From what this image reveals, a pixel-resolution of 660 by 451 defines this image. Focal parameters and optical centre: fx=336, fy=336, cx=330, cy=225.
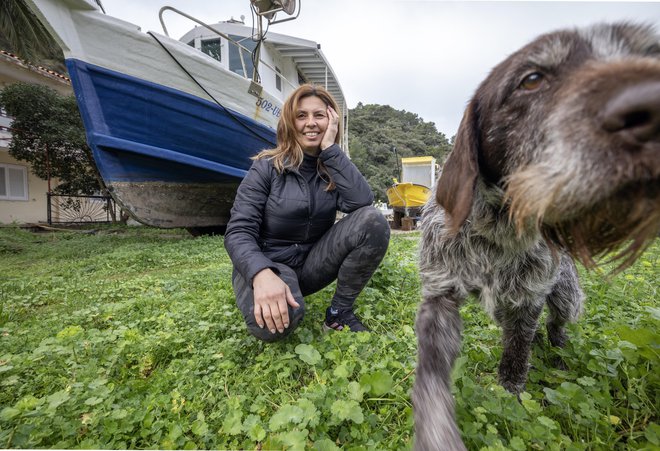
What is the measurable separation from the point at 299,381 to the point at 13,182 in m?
19.7

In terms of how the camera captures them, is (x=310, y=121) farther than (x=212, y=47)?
No

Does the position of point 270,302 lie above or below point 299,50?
below

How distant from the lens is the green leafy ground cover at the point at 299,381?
4.65 ft

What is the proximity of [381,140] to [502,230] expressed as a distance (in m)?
45.2

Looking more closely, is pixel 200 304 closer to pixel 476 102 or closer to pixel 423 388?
pixel 423 388

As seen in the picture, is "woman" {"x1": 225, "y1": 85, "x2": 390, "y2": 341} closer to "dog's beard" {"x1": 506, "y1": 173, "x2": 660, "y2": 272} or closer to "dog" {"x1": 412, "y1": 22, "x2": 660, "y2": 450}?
"dog" {"x1": 412, "y1": 22, "x2": 660, "y2": 450}

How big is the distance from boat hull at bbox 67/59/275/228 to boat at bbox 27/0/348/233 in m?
0.02

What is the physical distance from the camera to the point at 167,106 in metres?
7.24

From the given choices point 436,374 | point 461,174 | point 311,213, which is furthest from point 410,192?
point 436,374

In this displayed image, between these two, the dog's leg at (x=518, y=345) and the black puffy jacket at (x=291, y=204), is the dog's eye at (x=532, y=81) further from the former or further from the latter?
the black puffy jacket at (x=291, y=204)

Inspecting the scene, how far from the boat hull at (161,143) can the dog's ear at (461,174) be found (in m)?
7.25

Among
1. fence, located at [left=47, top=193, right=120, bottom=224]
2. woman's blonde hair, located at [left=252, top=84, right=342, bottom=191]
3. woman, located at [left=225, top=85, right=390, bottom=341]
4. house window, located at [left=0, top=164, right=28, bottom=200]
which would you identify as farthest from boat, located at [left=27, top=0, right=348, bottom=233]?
house window, located at [left=0, top=164, right=28, bottom=200]

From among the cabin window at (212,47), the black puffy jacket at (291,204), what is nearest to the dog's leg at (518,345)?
the black puffy jacket at (291,204)

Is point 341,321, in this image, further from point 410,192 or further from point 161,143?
point 410,192
